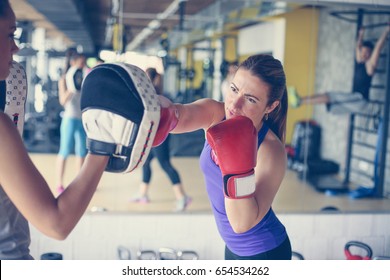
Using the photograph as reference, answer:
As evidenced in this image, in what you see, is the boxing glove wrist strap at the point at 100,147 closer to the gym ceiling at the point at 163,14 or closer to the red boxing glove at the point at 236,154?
the red boxing glove at the point at 236,154

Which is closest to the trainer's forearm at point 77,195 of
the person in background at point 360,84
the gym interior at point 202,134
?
the gym interior at point 202,134

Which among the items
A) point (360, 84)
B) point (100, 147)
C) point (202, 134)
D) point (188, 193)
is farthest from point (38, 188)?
point (202, 134)

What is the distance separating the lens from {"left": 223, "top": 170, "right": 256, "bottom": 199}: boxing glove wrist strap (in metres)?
1.13

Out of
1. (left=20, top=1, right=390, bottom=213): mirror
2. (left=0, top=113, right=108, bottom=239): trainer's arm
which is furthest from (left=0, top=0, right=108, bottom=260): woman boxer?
(left=20, top=1, right=390, bottom=213): mirror

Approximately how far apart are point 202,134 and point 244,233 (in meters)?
3.47

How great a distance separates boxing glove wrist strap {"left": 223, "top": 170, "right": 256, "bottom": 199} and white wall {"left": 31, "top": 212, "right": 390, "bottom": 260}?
5.59 ft

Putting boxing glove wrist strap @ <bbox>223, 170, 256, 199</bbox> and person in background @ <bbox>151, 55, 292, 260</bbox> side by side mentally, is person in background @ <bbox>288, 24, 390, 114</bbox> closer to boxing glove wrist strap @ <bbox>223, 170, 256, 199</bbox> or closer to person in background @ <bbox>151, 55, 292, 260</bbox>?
person in background @ <bbox>151, 55, 292, 260</bbox>

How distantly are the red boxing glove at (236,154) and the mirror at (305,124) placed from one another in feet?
7.36

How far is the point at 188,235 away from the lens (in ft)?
9.23

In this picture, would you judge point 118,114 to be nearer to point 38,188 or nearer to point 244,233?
point 38,188

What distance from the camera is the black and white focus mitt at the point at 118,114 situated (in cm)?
85

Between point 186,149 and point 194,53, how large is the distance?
2100mm
